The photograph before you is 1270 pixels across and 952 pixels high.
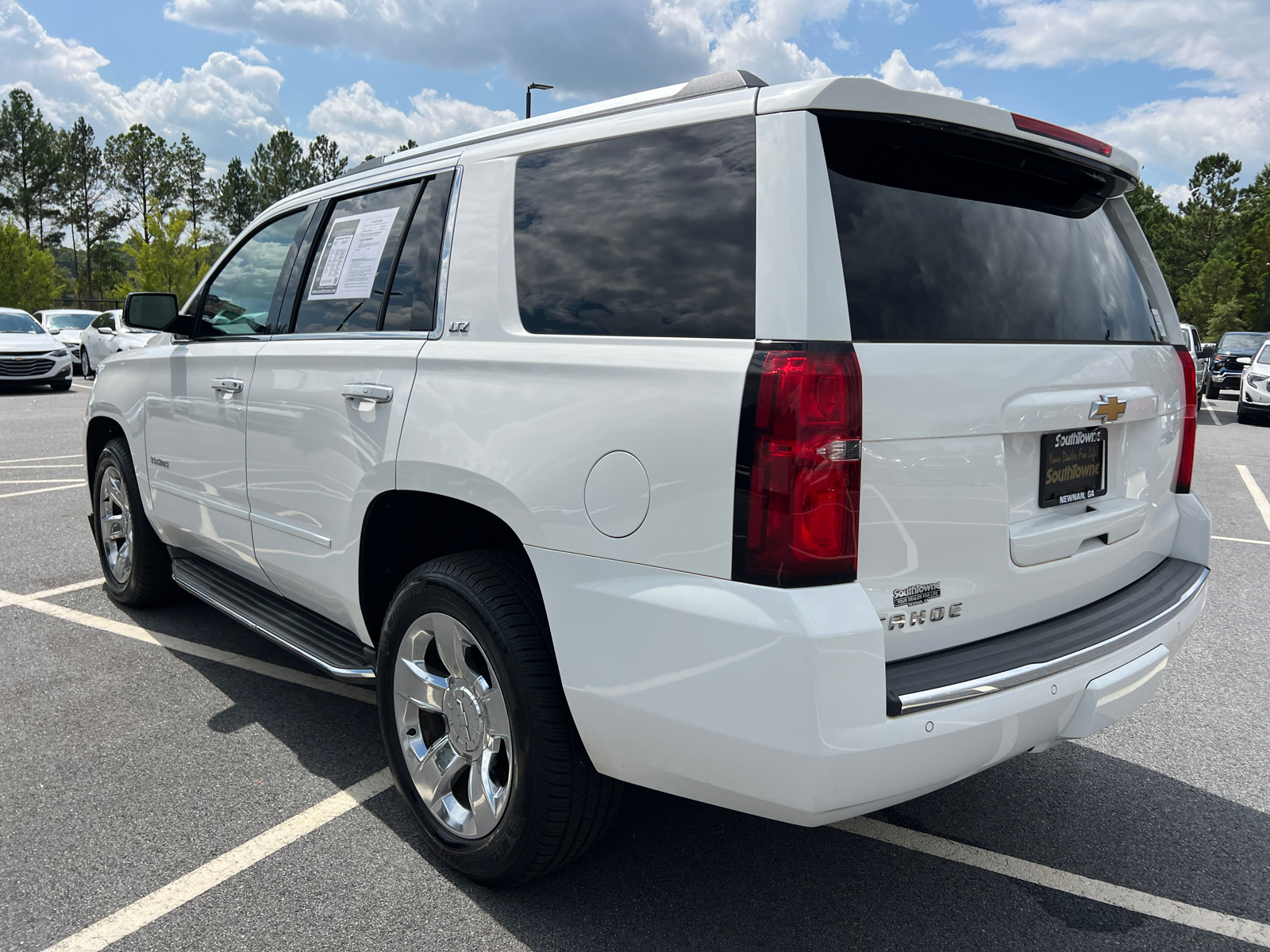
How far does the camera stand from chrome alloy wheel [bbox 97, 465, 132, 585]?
486 centimetres

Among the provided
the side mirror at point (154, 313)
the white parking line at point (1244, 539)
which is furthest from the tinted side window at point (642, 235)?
the white parking line at point (1244, 539)

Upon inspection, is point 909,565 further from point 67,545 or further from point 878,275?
point 67,545

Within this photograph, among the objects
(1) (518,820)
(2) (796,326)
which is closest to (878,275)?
(2) (796,326)

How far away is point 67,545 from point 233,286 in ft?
11.4

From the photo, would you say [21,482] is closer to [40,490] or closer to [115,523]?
[40,490]

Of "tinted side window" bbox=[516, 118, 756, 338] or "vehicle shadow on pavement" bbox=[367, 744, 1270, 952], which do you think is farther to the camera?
"vehicle shadow on pavement" bbox=[367, 744, 1270, 952]

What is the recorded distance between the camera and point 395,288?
3021 mm

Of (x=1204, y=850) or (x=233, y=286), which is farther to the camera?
(x=233, y=286)

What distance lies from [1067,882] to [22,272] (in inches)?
2038

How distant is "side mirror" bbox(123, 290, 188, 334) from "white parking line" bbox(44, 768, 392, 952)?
219 cm

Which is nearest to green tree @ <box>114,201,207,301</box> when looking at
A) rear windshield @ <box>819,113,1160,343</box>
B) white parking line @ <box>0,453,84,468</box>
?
white parking line @ <box>0,453,84,468</box>

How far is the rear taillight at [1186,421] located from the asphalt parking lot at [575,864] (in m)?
1.09

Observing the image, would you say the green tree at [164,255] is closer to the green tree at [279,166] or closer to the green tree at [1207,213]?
the green tree at [279,166]

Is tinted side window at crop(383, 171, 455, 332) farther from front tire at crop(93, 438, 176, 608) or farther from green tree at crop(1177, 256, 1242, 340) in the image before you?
green tree at crop(1177, 256, 1242, 340)
